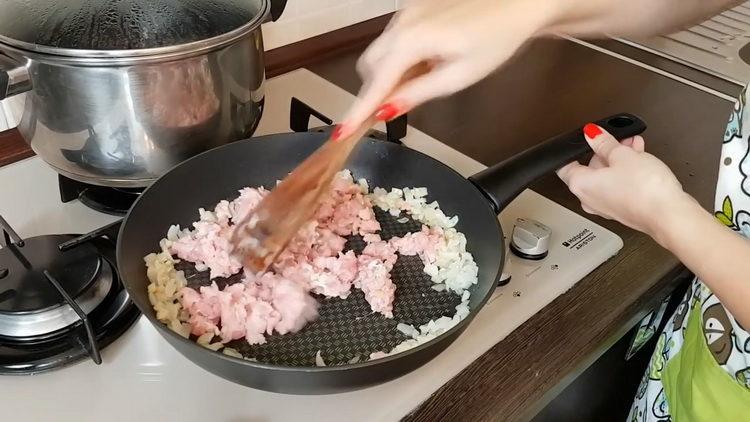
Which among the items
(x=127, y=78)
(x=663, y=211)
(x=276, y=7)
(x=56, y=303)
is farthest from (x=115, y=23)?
(x=663, y=211)

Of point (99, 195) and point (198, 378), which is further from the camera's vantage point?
point (99, 195)

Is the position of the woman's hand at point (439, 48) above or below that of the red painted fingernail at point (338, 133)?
above

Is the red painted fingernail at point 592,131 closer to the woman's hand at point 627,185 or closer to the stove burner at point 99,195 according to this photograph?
the woman's hand at point 627,185

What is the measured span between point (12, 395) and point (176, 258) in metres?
0.22

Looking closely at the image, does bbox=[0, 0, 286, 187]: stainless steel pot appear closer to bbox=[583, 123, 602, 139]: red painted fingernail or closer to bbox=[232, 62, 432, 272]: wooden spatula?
bbox=[232, 62, 432, 272]: wooden spatula

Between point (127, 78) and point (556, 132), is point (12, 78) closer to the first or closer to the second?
point (127, 78)

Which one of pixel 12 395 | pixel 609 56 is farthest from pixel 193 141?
pixel 609 56

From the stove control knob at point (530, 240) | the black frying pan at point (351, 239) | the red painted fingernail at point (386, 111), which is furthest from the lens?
the stove control knob at point (530, 240)

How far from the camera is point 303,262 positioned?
78 centimetres

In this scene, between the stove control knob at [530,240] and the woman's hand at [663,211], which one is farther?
the stove control knob at [530,240]

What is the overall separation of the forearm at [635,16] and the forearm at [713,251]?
0.87ft

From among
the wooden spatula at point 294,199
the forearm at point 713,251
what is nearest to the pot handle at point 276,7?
the wooden spatula at point 294,199

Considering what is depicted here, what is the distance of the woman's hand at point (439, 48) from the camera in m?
0.66

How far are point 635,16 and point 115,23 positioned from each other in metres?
0.58
